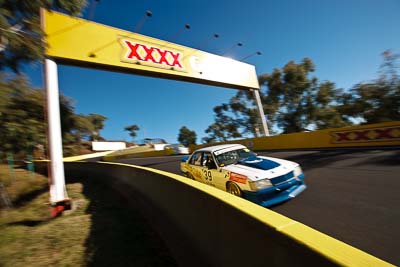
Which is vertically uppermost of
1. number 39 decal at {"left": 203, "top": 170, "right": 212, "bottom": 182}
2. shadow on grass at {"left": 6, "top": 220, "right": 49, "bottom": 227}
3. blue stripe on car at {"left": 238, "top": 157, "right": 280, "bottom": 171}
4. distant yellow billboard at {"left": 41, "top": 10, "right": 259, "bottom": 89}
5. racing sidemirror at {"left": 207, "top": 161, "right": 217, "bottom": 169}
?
distant yellow billboard at {"left": 41, "top": 10, "right": 259, "bottom": 89}

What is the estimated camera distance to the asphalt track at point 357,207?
2994 millimetres

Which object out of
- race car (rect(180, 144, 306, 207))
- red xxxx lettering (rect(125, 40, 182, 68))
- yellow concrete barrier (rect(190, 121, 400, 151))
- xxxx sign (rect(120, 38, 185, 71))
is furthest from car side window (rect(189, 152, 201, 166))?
yellow concrete barrier (rect(190, 121, 400, 151))

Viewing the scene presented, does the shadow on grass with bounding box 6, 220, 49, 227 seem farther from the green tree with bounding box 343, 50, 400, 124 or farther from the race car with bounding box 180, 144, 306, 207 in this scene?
the green tree with bounding box 343, 50, 400, 124

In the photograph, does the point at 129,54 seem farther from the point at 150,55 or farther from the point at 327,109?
the point at 327,109

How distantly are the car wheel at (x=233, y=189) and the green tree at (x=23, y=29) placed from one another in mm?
5310

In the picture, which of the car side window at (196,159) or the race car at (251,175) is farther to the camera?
the car side window at (196,159)

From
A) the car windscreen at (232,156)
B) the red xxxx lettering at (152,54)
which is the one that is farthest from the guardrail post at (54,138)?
the car windscreen at (232,156)

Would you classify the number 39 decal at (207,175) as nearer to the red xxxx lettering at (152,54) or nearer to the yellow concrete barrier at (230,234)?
the yellow concrete barrier at (230,234)

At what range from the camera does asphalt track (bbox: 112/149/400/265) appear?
2.99 m

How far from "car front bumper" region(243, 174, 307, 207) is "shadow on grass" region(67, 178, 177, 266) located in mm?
1941

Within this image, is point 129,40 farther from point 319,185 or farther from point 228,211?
point 228,211

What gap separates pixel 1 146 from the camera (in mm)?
8898

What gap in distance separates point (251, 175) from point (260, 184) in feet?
0.85

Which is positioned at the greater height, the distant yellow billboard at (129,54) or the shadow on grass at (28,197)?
the distant yellow billboard at (129,54)
